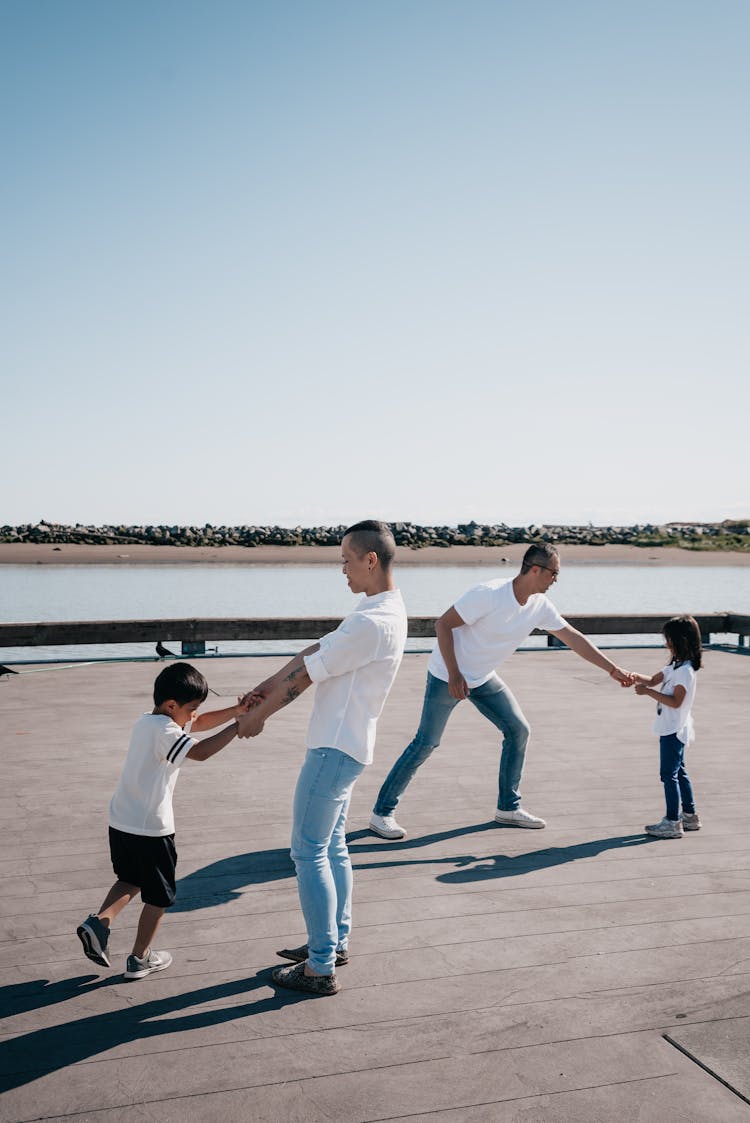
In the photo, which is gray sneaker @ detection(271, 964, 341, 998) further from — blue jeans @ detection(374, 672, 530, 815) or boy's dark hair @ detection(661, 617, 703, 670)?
boy's dark hair @ detection(661, 617, 703, 670)

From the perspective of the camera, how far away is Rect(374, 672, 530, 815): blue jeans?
19.7 feet

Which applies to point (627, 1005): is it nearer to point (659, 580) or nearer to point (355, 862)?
Answer: point (355, 862)

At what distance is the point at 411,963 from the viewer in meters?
4.14

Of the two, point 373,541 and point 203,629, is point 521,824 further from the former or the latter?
point 203,629

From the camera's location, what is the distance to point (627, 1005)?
378cm

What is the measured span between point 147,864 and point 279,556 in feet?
164

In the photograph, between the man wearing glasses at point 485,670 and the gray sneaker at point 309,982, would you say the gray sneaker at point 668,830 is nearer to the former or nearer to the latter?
the man wearing glasses at point 485,670

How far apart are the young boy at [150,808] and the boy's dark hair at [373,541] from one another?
840 mm

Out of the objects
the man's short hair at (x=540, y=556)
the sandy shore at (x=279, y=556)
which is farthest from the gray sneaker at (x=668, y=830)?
the sandy shore at (x=279, y=556)

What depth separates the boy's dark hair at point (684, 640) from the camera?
6043 mm

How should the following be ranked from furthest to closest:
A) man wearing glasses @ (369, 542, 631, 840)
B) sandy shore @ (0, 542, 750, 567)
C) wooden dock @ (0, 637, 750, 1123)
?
sandy shore @ (0, 542, 750, 567) < man wearing glasses @ (369, 542, 631, 840) < wooden dock @ (0, 637, 750, 1123)

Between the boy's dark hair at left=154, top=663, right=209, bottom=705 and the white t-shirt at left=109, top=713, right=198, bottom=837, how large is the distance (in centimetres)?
10

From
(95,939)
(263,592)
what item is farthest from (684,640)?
(263,592)

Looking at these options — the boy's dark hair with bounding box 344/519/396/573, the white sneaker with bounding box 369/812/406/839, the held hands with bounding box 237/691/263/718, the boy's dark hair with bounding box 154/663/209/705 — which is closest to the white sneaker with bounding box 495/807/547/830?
the white sneaker with bounding box 369/812/406/839
